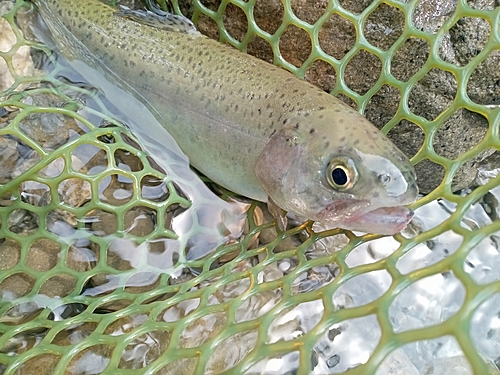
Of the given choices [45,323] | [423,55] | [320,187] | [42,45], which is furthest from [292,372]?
[42,45]

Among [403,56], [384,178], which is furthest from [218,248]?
[403,56]

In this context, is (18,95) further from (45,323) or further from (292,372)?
(292,372)

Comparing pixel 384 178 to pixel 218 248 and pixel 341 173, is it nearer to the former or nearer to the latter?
pixel 341 173

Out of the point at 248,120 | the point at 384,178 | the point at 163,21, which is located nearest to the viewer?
the point at 384,178

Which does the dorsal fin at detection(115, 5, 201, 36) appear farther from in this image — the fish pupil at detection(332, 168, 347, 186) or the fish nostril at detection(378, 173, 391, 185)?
the fish nostril at detection(378, 173, 391, 185)

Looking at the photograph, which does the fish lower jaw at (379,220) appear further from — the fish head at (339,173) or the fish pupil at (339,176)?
the fish pupil at (339,176)

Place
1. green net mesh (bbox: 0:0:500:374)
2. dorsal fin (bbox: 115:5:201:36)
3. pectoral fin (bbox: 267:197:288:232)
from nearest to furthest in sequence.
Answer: green net mesh (bbox: 0:0:500:374), pectoral fin (bbox: 267:197:288:232), dorsal fin (bbox: 115:5:201:36)

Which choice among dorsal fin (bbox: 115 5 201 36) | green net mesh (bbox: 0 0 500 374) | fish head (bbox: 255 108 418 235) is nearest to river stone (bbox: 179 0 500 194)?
green net mesh (bbox: 0 0 500 374)

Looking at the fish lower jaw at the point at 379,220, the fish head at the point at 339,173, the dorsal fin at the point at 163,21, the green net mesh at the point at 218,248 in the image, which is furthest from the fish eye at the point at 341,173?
the dorsal fin at the point at 163,21
